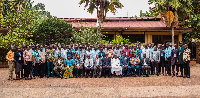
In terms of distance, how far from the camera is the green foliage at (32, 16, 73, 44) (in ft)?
54.3

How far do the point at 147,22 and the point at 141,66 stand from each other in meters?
12.8

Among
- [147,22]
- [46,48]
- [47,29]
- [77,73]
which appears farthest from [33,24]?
[147,22]

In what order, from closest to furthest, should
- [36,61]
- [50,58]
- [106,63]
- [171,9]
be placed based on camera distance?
1. [36,61]
2. [50,58]
3. [106,63]
4. [171,9]

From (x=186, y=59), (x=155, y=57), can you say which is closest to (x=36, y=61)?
(x=155, y=57)

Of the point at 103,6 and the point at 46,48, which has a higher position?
the point at 103,6

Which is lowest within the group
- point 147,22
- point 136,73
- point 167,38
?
point 136,73

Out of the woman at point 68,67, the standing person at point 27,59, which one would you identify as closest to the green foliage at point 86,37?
the woman at point 68,67

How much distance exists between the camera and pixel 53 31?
1639 cm

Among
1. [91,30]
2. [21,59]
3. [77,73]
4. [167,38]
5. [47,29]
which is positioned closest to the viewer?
[21,59]

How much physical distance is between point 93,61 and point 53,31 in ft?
16.0

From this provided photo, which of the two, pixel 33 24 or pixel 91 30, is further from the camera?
pixel 91 30

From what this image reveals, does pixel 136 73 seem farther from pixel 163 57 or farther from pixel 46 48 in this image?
pixel 46 48

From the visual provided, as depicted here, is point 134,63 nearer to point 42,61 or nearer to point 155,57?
point 155,57

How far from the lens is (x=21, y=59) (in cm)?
1193
